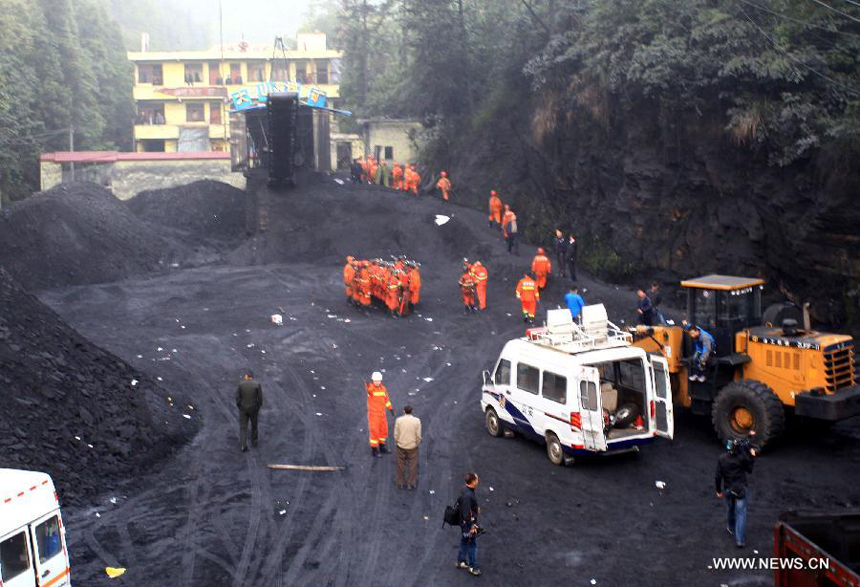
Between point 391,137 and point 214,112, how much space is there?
22819 millimetres

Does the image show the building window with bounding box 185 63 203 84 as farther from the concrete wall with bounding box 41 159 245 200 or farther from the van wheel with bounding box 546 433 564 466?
the van wheel with bounding box 546 433 564 466

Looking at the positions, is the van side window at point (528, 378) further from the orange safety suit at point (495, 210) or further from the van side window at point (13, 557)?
the orange safety suit at point (495, 210)

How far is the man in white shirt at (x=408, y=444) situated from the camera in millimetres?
12883

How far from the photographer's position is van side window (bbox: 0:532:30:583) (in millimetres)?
8047

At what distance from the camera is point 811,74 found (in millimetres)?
22094

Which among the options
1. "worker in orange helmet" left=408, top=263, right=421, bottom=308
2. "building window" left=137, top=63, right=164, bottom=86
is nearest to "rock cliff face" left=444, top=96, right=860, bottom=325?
"worker in orange helmet" left=408, top=263, right=421, bottom=308

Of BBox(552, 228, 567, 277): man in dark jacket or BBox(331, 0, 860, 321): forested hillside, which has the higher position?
BBox(331, 0, 860, 321): forested hillside

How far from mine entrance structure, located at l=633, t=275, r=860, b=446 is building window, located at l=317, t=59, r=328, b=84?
5472cm

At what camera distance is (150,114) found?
6612cm

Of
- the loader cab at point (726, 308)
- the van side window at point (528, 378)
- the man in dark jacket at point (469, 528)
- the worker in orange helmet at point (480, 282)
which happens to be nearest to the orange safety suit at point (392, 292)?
the worker in orange helmet at point (480, 282)

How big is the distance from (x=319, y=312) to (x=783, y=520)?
1765cm

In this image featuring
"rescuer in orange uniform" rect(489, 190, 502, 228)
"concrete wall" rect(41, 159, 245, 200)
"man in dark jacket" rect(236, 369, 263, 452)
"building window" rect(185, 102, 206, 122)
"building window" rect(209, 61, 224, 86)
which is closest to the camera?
"man in dark jacket" rect(236, 369, 263, 452)

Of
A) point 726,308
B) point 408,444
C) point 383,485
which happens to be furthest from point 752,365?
point 383,485

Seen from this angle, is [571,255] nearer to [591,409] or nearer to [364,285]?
[364,285]
